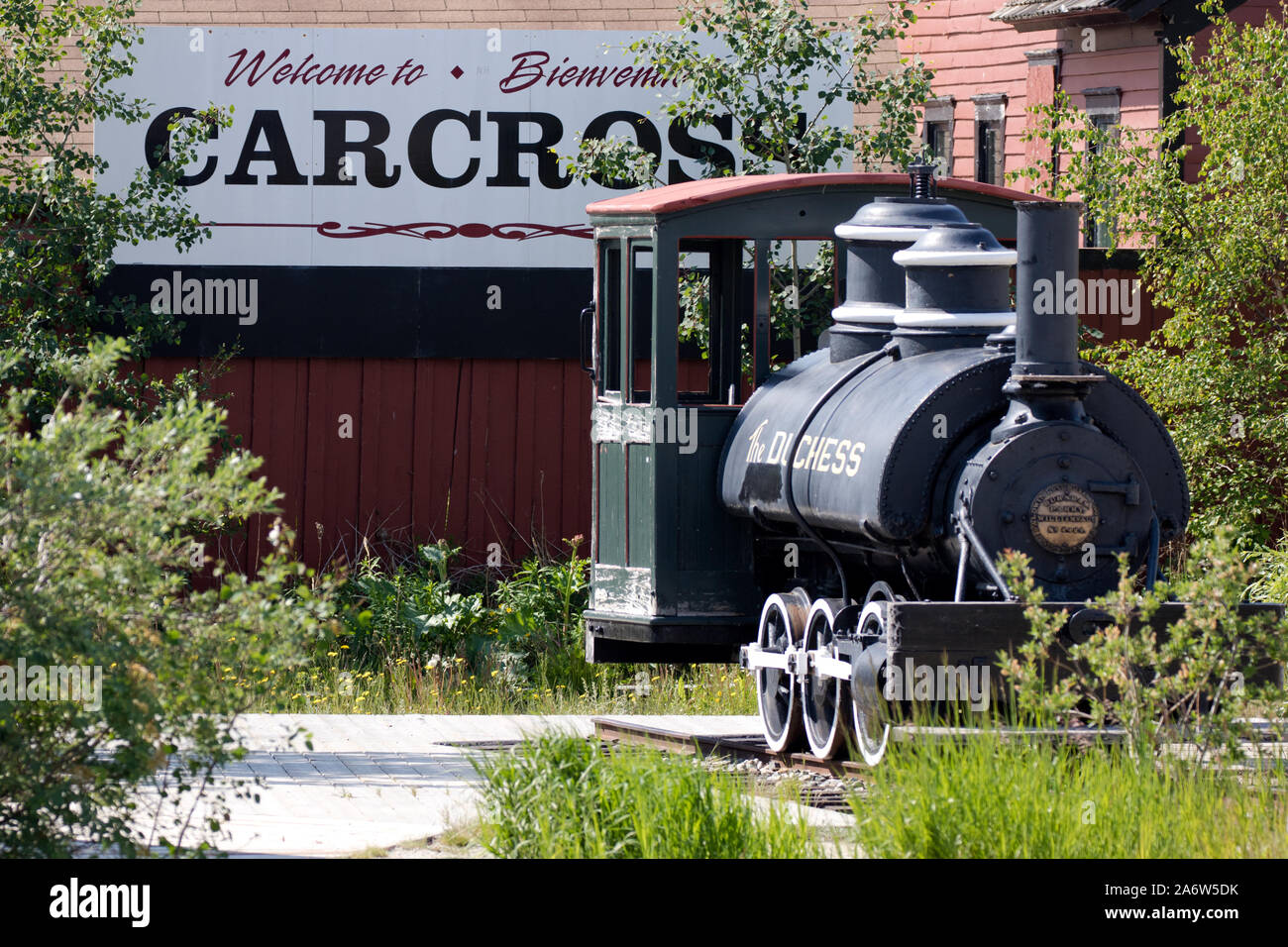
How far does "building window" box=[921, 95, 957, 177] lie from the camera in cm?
1995

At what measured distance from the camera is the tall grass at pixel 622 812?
6.09 metres

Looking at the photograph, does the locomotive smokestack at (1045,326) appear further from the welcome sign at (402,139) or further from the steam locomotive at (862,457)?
the welcome sign at (402,139)

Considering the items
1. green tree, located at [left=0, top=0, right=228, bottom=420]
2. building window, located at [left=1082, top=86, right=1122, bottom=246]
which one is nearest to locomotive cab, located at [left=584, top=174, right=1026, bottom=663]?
green tree, located at [left=0, top=0, right=228, bottom=420]

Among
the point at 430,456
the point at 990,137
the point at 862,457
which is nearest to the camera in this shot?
the point at 862,457

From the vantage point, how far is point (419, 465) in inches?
604

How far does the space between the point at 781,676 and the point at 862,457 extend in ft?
5.60

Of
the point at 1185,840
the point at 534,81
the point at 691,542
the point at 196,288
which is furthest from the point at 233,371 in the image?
the point at 1185,840

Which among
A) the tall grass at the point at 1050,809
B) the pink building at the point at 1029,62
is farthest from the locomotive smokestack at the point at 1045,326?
the pink building at the point at 1029,62

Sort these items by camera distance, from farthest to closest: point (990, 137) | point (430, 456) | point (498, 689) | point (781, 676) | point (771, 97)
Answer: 1. point (990, 137)
2. point (430, 456)
3. point (771, 97)
4. point (498, 689)
5. point (781, 676)

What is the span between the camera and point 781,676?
31.4ft

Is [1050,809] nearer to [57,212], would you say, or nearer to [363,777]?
[363,777]

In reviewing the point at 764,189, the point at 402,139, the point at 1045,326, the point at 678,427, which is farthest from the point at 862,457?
the point at 402,139

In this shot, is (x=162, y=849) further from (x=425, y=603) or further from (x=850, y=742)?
(x=425, y=603)

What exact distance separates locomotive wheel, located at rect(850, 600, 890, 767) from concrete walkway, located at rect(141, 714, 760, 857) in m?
1.30
